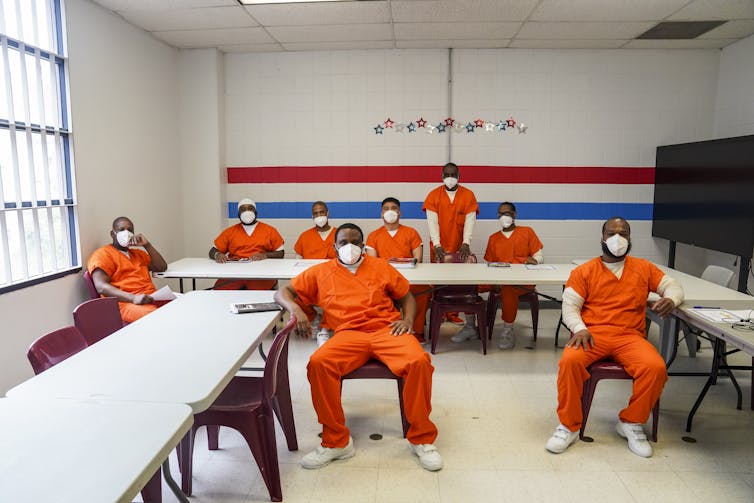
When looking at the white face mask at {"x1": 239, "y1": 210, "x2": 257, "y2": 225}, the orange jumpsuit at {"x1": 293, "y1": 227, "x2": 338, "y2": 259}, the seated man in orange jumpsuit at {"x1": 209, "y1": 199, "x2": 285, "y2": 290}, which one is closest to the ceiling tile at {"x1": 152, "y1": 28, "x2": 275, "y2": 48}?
the seated man in orange jumpsuit at {"x1": 209, "y1": 199, "x2": 285, "y2": 290}

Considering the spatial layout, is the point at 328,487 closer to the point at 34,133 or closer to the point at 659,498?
the point at 659,498

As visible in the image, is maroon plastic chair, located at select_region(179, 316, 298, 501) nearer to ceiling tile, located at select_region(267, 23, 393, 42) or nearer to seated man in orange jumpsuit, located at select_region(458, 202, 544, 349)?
seated man in orange jumpsuit, located at select_region(458, 202, 544, 349)

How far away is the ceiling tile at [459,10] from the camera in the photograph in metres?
4.32

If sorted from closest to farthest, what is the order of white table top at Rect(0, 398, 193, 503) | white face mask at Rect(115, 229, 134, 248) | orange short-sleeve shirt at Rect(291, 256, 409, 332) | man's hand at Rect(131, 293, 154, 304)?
white table top at Rect(0, 398, 193, 503) < orange short-sleeve shirt at Rect(291, 256, 409, 332) < man's hand at Rect(131, 293, 154, 304) < white face mask at Rect(115, 229, 134, 248)

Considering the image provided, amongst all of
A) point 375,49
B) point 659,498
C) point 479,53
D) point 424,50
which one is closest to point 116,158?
point 375,49

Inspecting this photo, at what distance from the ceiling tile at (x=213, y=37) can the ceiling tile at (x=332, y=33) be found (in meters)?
0.17

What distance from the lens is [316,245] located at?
5230 mm

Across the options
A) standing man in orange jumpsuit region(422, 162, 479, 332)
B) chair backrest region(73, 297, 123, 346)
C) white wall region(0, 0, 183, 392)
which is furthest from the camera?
standing man in orange jumpsuit region(422, 162, 479, 332)

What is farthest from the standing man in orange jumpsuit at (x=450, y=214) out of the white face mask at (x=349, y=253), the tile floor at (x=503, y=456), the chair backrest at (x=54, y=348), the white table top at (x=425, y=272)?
the chair backrest at (x=54, y=348)

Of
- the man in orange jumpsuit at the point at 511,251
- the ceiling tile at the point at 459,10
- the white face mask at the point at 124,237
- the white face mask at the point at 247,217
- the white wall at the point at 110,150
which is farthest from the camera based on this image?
the white face mask at the point at 247,217

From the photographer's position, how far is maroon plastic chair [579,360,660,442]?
2.98 meters

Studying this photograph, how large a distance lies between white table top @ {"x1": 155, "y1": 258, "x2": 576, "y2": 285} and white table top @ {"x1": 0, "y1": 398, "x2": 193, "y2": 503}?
2.45 meters

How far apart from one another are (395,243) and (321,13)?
210 centimetres

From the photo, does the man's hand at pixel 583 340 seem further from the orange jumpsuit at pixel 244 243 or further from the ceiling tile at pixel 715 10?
the ceiling tile at pixel 715 10
